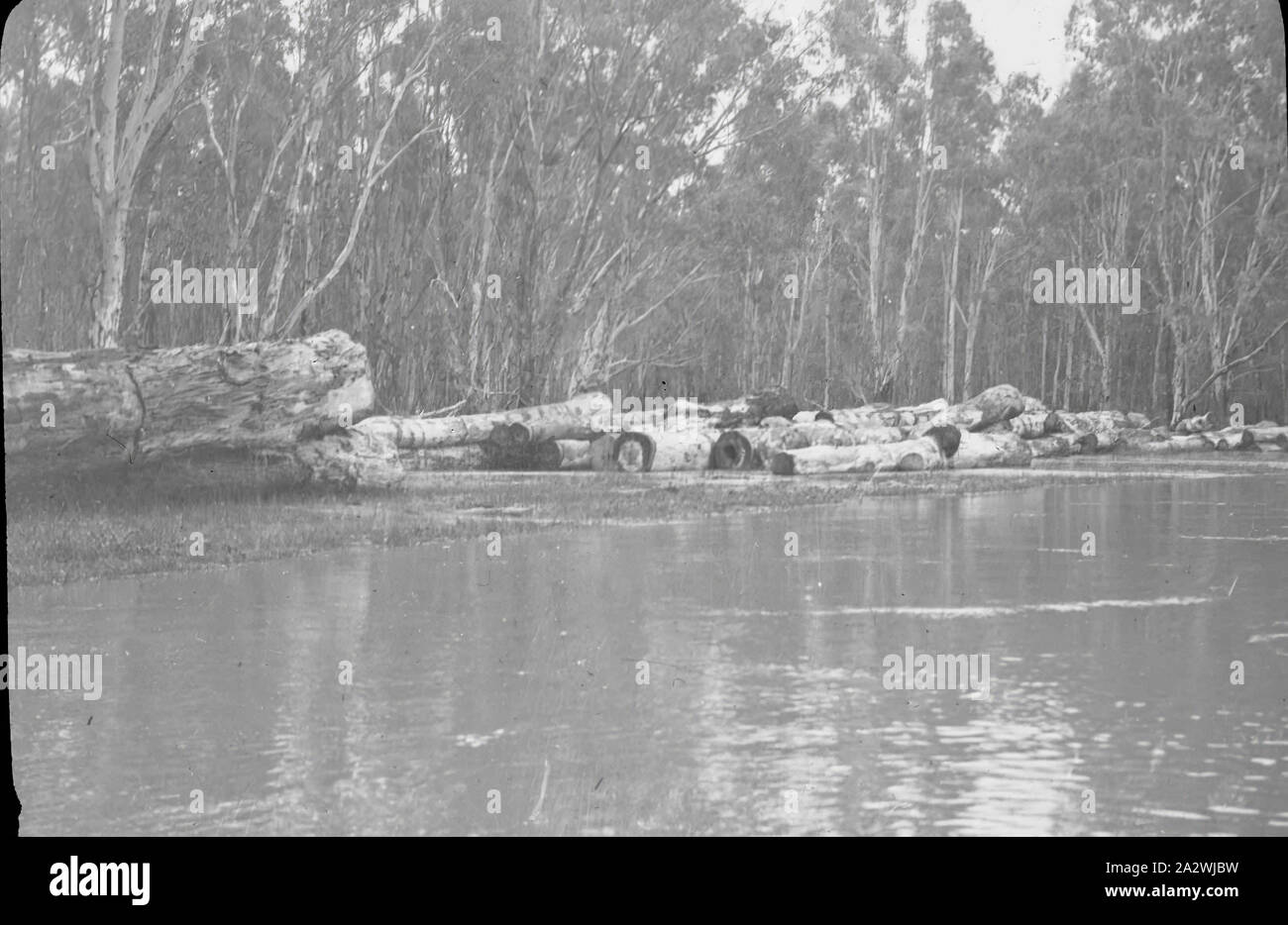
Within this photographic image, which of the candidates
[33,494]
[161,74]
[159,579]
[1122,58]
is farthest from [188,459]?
[1122,58]

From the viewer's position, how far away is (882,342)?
34.5 metres

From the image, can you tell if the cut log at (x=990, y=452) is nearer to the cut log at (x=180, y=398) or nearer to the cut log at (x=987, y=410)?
the cut log at (x=987, y=410)

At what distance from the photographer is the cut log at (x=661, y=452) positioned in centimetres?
2048

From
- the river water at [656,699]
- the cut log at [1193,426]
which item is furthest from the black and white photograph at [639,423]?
the cut log at [1193,426]

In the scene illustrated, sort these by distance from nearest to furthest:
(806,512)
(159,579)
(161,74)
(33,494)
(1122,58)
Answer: (159,579)
(33,494)
(806,512)
(161,74)
(1122,58)

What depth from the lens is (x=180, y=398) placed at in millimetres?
14250

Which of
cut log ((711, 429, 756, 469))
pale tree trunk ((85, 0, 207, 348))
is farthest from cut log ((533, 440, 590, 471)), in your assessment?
pale tree trunk ((85, 0, 207, 348))

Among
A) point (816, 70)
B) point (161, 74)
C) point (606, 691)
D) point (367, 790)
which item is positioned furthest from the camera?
point (816, 70)

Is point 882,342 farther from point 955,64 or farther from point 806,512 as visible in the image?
point 806,512

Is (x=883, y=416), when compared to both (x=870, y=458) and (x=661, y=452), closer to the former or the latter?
(x=870, y=458)

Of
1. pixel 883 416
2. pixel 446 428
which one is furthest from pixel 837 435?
pixel 446 428

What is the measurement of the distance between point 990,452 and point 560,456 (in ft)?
24.2
